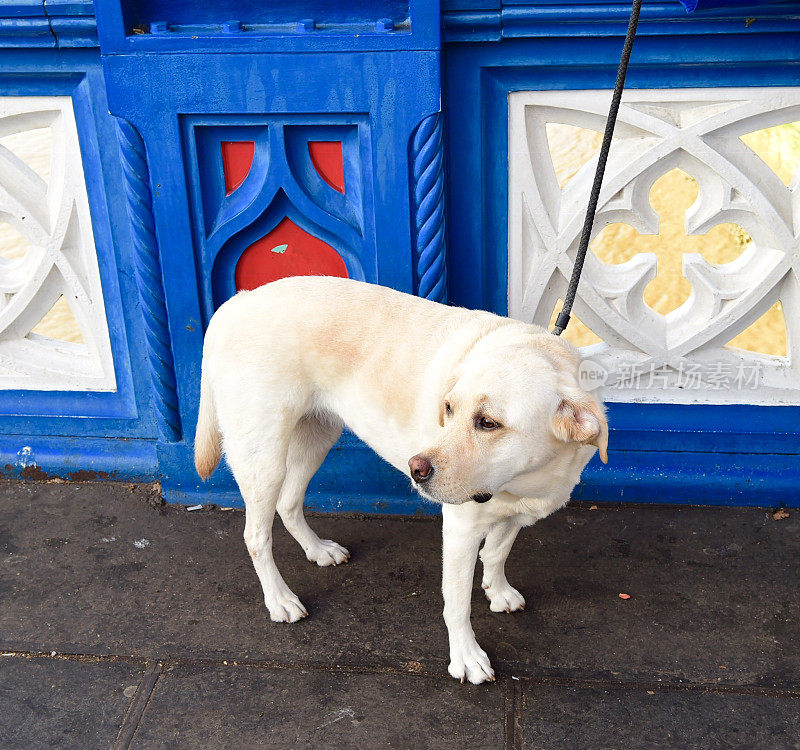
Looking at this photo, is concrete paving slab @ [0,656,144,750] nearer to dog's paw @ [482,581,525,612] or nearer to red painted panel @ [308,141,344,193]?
dog's paw @ [482,581,525,612]

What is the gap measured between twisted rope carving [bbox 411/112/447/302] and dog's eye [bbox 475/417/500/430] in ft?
3.90

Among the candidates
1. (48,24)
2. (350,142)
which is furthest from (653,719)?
(48,24)

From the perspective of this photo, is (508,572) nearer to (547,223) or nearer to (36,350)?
(547,223)

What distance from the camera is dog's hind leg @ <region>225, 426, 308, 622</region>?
9.46ft

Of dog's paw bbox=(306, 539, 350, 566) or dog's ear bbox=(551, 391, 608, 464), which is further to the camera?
dog's paw bbox=(306, 539, 350, 566)

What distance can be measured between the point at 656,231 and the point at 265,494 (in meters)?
1.82

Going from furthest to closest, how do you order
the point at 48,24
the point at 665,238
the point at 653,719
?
the point at 665,238 → the point at 48,24 → the point at 653,719

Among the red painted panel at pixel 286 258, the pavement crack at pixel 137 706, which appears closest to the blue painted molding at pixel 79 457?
the red painted panel at pixel 286 258

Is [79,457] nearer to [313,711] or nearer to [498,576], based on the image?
[313,711]

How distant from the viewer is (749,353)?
3.50 metres

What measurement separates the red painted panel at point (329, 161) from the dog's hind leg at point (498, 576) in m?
1.46

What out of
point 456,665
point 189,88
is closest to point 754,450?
point 456,665

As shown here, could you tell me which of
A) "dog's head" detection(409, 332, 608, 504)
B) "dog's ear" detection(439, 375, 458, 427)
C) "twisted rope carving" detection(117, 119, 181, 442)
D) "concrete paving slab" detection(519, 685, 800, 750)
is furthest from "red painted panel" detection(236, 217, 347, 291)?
"concrete paving slab" detection(519, 685, 800, 750)

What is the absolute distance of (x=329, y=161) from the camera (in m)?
3.24
